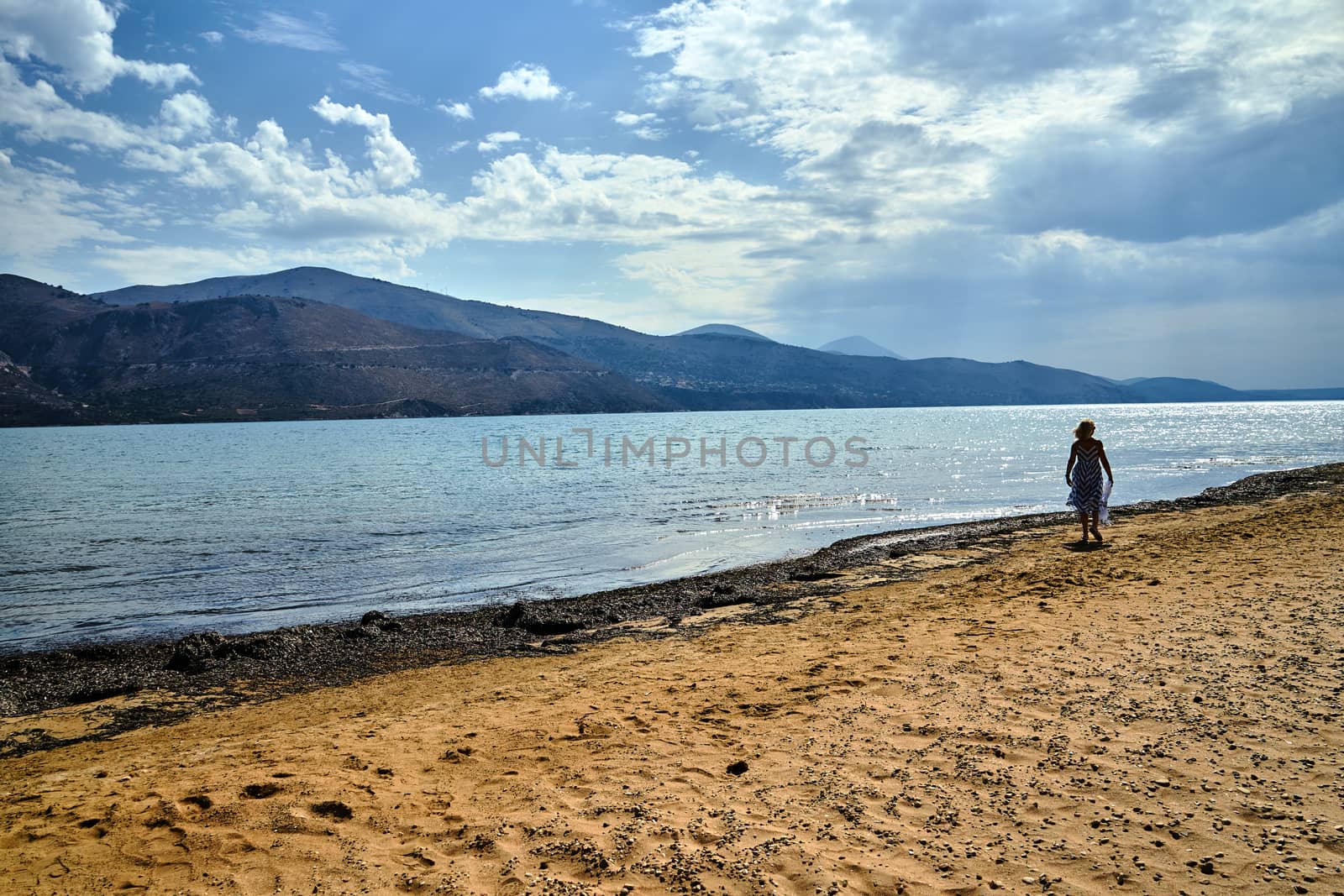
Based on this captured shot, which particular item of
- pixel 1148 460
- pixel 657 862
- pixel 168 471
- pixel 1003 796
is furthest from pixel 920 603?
pixel 168 471

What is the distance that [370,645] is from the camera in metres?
12.0

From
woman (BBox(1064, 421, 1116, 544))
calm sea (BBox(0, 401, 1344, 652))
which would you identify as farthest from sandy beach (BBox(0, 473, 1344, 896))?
calm sea (BBox(0, 401, 1344, 652))

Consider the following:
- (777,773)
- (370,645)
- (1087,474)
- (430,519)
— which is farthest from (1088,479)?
(430,519)

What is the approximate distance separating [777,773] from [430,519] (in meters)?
25.3

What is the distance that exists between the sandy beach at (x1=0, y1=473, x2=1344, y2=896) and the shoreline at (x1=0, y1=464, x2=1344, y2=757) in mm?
542

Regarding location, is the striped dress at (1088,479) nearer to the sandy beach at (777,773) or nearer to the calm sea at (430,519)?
the sandy beach at (777,773)

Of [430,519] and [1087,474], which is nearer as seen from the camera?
[1087,474]

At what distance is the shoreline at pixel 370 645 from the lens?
972 cm

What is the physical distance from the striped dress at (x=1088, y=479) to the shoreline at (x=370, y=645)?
2.08 m

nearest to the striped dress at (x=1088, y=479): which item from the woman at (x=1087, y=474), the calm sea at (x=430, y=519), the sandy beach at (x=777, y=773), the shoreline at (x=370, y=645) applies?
the woman at (x=1087, y=474)

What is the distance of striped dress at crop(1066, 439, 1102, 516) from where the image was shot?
1628 cm

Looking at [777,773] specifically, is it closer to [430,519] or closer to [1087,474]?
[1087,474]

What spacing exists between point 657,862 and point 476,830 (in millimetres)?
1384

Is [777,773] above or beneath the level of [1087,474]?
beneath
